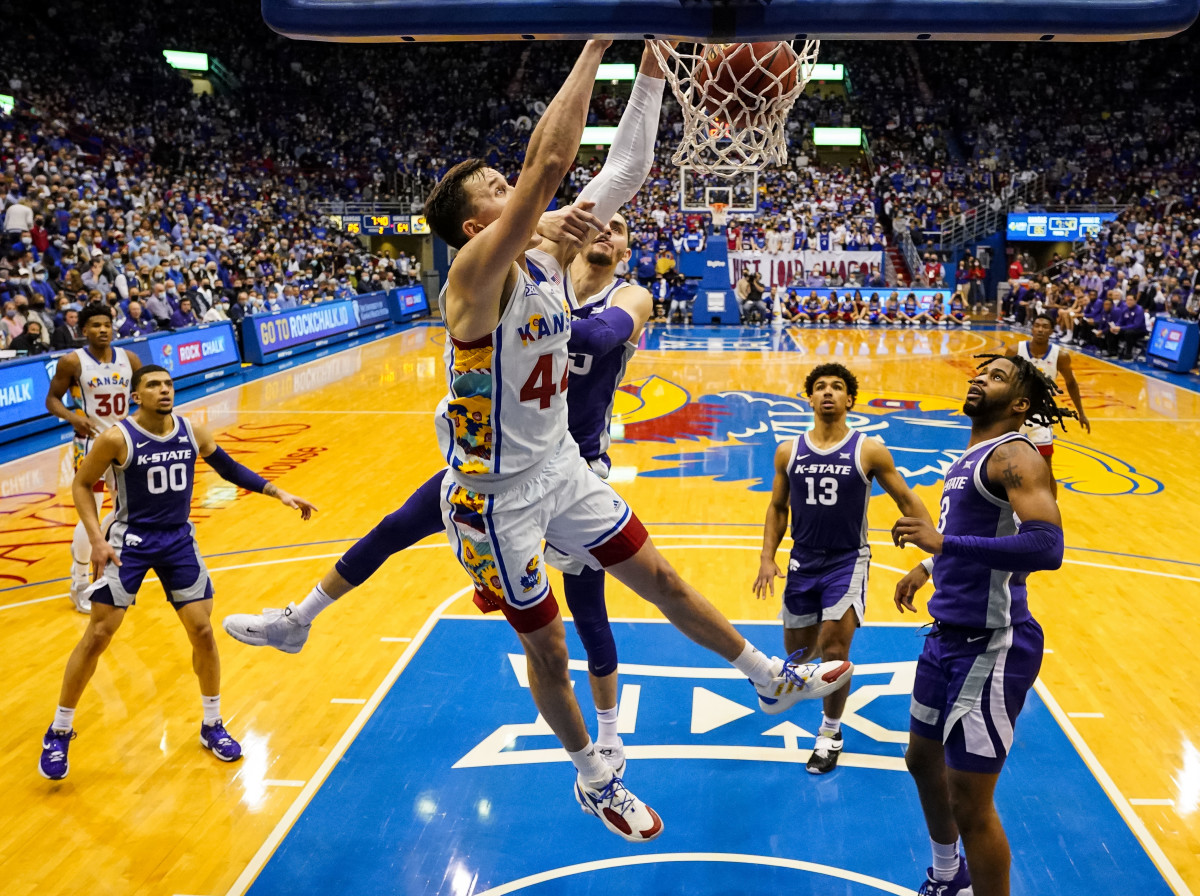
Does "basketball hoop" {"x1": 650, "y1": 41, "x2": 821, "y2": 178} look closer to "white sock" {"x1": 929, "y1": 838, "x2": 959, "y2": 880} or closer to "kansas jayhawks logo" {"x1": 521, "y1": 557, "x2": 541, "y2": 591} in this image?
"kansas jayhawks logo" {"x1": 521, "y1": 557, "x2": 541, "y2": 591}

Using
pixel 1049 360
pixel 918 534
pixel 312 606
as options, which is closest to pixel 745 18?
pixel 918 534

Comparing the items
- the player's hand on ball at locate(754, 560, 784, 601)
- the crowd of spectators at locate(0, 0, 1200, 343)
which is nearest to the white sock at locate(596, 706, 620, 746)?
the player's hand on ball at locate(754, 560, 784, 601)

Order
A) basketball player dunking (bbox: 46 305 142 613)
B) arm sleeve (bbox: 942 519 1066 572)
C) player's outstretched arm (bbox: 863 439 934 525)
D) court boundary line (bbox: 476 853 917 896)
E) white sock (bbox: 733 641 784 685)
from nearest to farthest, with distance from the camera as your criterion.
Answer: arm sleeve (bbox: 942 519 1066 572) < white sock (bbox: 733 641 784 685) < court boundary line (bbox: 476 853 917 896) < player's outstretched arm (bbox: 863 439 934 525) < basketball player dunking (bbox: 46 305 142 613)

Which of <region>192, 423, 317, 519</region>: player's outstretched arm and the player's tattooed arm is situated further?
<region>192, 423, 317, 519</region>: player's outstretched arm

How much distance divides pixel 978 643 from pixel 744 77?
93.0 inches

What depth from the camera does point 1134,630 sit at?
6.49 meters

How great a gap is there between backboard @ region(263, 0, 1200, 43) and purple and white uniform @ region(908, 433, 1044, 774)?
4.33 ft

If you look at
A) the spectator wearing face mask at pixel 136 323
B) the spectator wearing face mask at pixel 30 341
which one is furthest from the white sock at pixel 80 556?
the spectator wearing face mask at pixel 136 323

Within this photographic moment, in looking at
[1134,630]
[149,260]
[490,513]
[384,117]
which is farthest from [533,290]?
[384,117]

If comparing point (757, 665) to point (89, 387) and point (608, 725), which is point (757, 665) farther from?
point (89, 387)

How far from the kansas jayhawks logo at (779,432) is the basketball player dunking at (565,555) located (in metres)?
Result: 5.77

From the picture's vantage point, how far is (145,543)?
4.88m

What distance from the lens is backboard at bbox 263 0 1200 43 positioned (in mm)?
3043

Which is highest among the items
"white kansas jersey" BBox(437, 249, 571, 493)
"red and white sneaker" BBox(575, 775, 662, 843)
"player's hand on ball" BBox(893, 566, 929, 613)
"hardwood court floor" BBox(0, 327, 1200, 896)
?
"white kansas jersey" BBox(437, 249, 571, 493)
